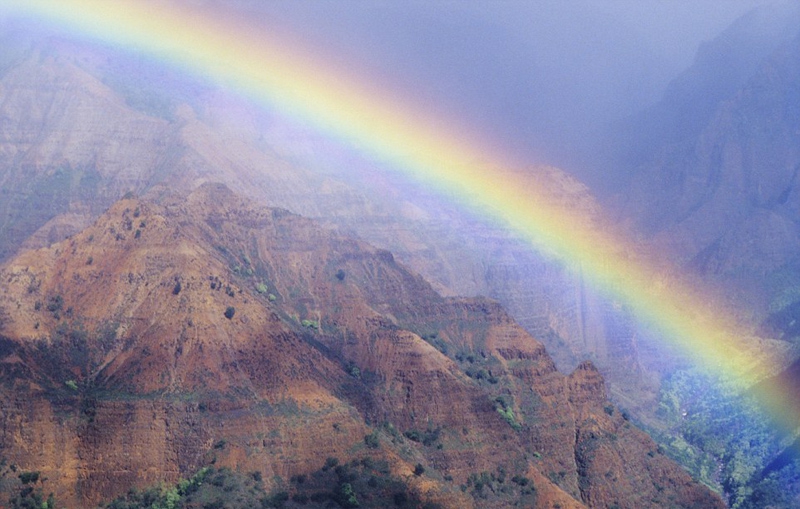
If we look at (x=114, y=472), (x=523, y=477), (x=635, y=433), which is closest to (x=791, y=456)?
(x=635, y=433)

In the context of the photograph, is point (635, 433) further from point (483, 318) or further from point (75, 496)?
point (75, 496)

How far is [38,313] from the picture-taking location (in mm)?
Result: 124250

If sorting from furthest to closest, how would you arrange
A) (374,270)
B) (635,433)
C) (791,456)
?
(791,456) → (374,270) → (635,433)

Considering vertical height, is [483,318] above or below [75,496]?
above

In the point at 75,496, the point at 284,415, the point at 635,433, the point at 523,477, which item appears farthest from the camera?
the point at 635,433

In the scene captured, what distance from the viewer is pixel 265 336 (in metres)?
130

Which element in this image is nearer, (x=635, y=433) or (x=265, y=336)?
(x=265, y=336)

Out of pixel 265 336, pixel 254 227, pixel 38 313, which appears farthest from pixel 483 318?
pixel 38 313

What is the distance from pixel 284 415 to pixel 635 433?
53391mm

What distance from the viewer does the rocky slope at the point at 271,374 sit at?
11556cm

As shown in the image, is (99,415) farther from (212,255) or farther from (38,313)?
(212,255)

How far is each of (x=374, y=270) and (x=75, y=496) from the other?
2589 inches

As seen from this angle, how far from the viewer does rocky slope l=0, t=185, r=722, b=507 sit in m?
116

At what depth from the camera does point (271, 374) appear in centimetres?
12612
